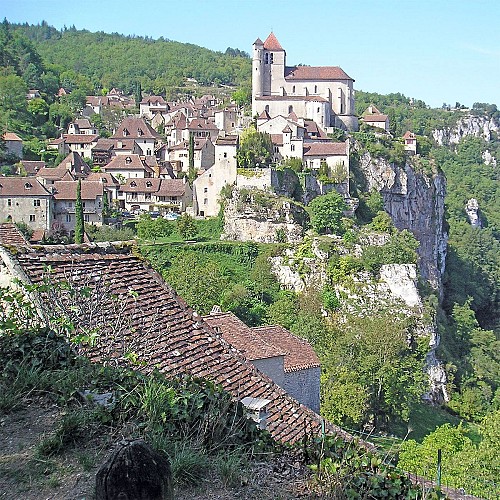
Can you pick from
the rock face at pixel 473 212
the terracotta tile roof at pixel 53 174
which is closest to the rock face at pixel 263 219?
the terracotta tile roof at pixel 53 174

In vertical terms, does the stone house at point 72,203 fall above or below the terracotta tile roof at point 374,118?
below

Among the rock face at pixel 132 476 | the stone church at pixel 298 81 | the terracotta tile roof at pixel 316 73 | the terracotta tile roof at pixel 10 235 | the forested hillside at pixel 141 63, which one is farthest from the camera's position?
the forested hillside at pixel 141 63

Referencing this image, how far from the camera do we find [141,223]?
157 feet

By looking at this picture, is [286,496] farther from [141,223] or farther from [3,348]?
[141,223]

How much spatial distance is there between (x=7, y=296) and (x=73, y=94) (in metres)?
98.2

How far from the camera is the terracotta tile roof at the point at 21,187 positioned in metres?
45.6

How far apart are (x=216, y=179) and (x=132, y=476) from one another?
4759cm

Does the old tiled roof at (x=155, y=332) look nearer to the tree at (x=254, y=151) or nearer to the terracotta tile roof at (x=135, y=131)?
the tree at (x=254, y=151)

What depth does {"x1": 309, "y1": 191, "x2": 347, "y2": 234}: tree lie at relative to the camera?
47219 mm

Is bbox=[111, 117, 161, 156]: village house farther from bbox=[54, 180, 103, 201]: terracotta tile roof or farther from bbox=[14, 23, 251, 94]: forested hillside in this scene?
bbox=[14, 23, 251, 94]: forested hillside

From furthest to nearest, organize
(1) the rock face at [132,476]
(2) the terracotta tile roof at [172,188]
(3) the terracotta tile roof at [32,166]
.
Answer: (3) the terracotta tile roof at [32,166]
(2) the terracotta tile roof at [172,188]
(1) the rock face at [132,476]

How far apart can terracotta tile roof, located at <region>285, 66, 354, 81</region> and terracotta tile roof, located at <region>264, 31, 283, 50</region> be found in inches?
96.3

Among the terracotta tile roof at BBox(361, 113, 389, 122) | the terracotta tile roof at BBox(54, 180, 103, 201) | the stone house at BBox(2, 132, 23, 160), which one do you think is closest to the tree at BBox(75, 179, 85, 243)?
the terracotta tile roof at BBox(54, 180, 103, 201)

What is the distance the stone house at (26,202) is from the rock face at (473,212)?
7460cm
